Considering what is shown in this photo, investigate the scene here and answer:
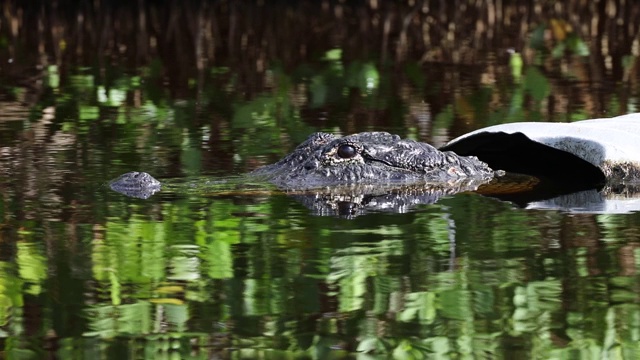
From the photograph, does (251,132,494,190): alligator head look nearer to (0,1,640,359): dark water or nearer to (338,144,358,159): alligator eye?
(338,144,358,159): alligator eye

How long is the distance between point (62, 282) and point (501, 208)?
7.11ft

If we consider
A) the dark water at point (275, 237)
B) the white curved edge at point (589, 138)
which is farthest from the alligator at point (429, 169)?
the dark water at point (275, 237)

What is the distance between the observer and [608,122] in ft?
23.8

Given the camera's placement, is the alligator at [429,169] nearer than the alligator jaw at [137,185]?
No

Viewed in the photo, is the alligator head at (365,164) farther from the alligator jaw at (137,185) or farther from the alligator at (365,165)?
the alligator jaw at (137,185)

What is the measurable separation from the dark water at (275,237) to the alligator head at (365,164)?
1.09ft

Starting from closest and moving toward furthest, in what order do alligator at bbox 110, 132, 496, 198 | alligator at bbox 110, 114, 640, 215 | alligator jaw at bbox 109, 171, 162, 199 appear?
alligator jaw at bbox 109, 171, 162, 199, alligator at bbox 110, 114, 640, 215, alligator at bbox 110, 132, 496, 198

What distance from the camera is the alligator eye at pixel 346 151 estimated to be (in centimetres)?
659

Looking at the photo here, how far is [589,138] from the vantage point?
6.80 metres

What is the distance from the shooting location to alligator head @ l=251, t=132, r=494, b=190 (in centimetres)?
656

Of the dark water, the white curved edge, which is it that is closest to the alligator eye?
the dark water

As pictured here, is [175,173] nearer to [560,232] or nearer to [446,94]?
[560,232]

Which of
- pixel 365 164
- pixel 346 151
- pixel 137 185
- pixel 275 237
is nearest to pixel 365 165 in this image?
pixel 365 164

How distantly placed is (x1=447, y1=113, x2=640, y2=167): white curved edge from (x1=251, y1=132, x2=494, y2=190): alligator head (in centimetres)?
35
